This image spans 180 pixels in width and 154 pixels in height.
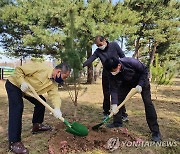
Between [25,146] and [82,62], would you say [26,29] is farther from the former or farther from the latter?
[25,146]

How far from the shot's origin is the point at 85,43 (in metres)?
3.64

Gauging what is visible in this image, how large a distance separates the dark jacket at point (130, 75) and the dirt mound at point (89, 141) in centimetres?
43

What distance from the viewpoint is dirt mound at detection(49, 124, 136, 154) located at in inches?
107

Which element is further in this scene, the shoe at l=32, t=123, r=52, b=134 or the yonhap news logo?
the shoe at l=32, t=123, r=52, b=134

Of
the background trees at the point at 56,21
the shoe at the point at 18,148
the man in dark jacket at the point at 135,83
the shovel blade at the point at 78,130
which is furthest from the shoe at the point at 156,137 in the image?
the background trees at the point at 56,21

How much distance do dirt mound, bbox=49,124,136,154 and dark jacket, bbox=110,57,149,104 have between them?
431 millimetres

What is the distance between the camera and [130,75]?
2.97 metres

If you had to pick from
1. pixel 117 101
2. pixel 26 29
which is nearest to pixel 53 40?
pixel 26 29

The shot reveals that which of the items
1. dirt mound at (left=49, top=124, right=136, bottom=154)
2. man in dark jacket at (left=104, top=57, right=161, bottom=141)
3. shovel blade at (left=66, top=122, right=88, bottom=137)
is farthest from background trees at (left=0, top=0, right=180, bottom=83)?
shovel blade at (left=66, top=122, right=88, bottom=137)

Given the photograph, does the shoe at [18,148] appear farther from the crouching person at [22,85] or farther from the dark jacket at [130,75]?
the dark jacket at [130,75]

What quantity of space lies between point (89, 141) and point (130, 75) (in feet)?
2.99

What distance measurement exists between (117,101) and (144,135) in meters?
0.61

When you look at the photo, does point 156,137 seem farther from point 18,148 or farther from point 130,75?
point 18,148

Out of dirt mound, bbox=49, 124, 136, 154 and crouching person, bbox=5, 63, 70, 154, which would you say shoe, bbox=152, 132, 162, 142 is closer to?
dirt mound, bbox=49, 124, 136, 154
